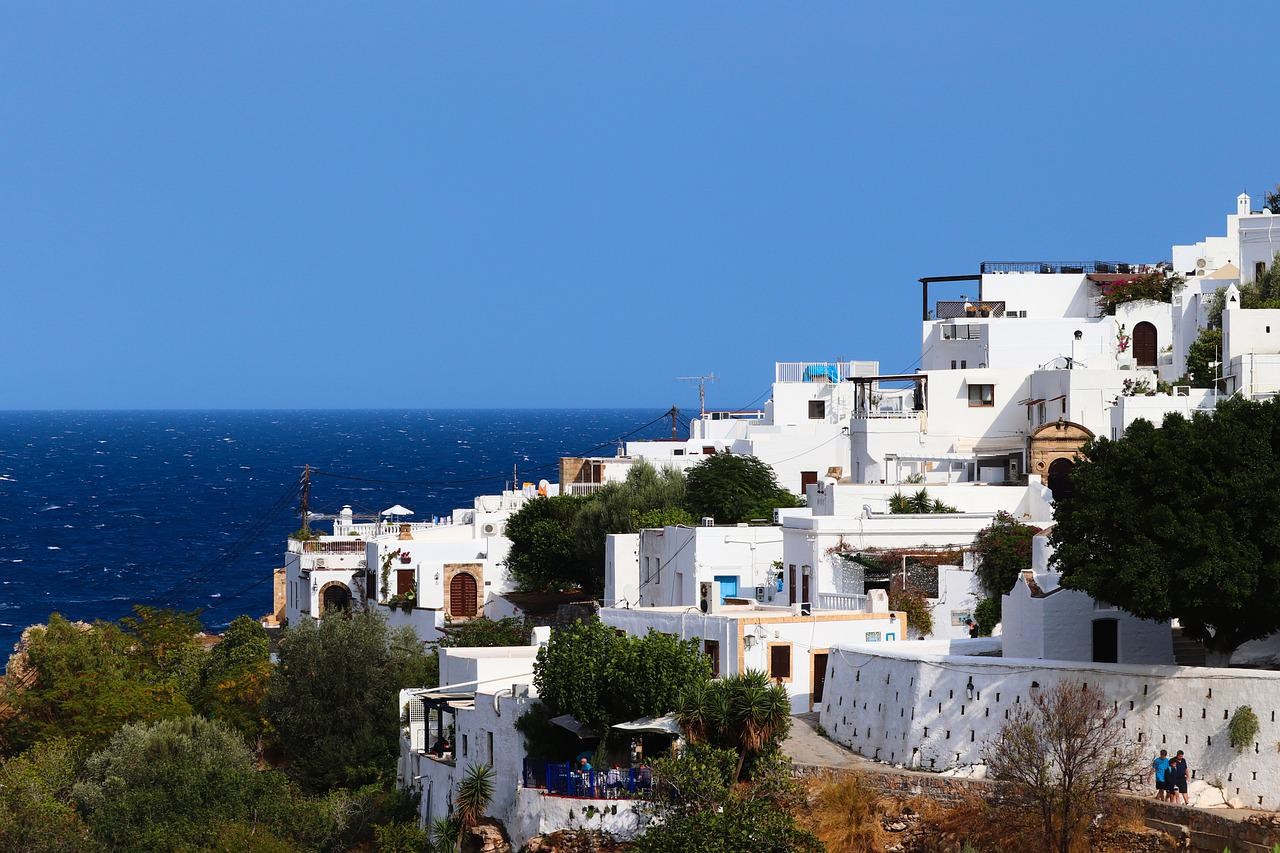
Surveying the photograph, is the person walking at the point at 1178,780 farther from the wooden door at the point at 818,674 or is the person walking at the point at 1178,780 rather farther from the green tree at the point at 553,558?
the green tree at the point at 553,558

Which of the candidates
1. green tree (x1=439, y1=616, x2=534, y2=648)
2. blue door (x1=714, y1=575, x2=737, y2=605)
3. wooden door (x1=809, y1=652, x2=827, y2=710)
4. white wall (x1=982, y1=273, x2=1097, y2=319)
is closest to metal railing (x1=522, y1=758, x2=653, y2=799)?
wooden door (x1=809, y1=652, x2=827, y2=710)

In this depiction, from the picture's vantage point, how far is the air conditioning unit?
43875 millimetres

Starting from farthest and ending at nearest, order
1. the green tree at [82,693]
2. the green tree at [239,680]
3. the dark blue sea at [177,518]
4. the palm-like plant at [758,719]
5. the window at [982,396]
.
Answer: the dark blue sea at [177,518] < the window at [982,396] < the green tree at [239,680] < the green tree at [82,693] < the palm-like plant at [758,719]

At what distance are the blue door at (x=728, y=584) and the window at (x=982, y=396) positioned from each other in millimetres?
14792

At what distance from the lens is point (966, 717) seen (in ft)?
103

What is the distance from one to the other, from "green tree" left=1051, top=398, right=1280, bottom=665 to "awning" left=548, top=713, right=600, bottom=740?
878 cm

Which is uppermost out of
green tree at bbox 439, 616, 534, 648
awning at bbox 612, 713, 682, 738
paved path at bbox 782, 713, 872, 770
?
awning at bbox 612, 713, 682, 738

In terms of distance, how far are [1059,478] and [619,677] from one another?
1963 cm

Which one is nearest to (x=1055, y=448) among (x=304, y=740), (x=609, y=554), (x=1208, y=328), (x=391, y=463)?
(x=1208, y=328)

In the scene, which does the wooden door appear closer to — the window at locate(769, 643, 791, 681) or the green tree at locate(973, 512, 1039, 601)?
the window at locate(769, 643, 791, 681)

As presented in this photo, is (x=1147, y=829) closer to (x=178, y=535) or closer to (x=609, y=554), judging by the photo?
(x=609, y=554)

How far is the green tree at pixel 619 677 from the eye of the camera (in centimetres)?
3384

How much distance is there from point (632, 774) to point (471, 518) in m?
34.3

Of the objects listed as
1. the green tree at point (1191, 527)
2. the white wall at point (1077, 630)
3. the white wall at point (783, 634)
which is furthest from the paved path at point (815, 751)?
the green tree at point (1191, 527)
